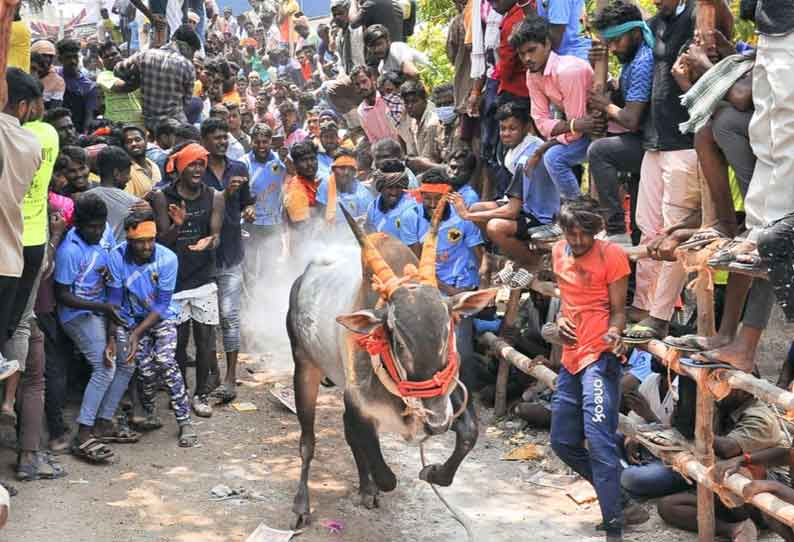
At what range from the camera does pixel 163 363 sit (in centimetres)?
836

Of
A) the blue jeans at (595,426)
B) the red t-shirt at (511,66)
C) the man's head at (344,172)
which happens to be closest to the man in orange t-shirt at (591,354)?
the blue jeans at (595,426)

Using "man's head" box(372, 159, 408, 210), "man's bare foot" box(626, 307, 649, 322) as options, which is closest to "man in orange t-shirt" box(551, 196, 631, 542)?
"man's bare foot" box(626, 307, 649, 322)

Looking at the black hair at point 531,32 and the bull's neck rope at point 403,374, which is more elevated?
the black hair at point 531,32

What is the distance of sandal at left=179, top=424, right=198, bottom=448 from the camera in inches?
329

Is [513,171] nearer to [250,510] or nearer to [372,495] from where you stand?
[372,495]

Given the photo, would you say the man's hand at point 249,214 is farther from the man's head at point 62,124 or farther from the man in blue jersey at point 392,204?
the man's head at point 62,124

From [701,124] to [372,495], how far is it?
3.42m

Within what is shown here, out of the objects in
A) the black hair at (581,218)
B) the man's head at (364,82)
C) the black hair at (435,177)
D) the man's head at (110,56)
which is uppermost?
the man's head at (110,56)

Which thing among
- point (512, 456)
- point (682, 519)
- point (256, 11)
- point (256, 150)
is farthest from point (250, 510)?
point (256, 11)

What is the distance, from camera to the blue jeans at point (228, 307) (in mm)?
9430

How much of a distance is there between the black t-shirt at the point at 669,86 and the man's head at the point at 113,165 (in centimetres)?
447

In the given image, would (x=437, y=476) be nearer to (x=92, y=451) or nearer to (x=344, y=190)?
(x=92, y=451)

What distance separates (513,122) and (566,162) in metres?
0.81

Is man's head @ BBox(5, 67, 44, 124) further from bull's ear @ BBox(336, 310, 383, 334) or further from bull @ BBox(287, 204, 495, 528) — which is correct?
bull's ear @ BBox(336, 310, 383, 334)
